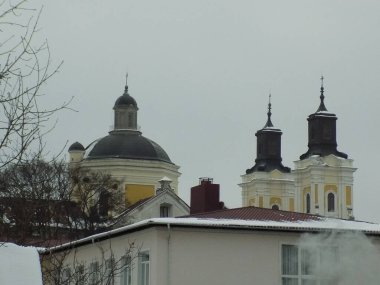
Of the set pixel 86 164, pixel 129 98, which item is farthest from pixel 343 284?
pixel 129 98

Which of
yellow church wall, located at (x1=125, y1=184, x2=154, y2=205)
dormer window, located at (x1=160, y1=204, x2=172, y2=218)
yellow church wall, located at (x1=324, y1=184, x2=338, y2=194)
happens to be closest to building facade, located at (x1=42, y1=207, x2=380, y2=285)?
dormer window, located at (x1=160, y1=204, x2=172, y2=218)

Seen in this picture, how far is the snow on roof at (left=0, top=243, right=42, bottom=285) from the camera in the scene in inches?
499

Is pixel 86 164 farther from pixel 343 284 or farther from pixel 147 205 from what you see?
pixel 343 284

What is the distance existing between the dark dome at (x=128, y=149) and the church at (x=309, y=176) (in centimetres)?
2146

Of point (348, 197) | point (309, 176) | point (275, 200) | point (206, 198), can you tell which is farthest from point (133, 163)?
point (206, 198)

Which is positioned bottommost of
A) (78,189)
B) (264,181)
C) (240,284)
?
(240,284)

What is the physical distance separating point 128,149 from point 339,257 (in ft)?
226

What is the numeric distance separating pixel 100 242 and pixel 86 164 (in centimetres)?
6198

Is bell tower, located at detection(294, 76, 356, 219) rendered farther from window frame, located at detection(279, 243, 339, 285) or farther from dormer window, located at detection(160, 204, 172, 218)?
window frame, located at detection(279, 243, 339, 285)

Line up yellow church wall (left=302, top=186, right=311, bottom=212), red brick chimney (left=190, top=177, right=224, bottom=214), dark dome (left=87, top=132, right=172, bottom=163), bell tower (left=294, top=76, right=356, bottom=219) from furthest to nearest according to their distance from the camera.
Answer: yellow church wall (left=302, top=186, right=311, bottom=212) → bell tower (left=294, top=76, right=356, bottom=219) → dark dome (left=87, top=132, right=172, bottom=163) → red brick chimney (left=190, top=177, right=224, bottom=214)

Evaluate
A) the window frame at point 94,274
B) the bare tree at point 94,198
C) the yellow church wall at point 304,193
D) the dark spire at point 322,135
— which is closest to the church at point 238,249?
the window frame at point 94,274

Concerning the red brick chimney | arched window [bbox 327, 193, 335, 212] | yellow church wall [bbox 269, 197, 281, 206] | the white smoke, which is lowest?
the white smoke

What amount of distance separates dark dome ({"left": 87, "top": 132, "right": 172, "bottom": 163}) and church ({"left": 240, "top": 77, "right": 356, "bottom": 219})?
21457 millimetres

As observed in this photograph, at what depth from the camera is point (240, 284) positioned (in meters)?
32.1
